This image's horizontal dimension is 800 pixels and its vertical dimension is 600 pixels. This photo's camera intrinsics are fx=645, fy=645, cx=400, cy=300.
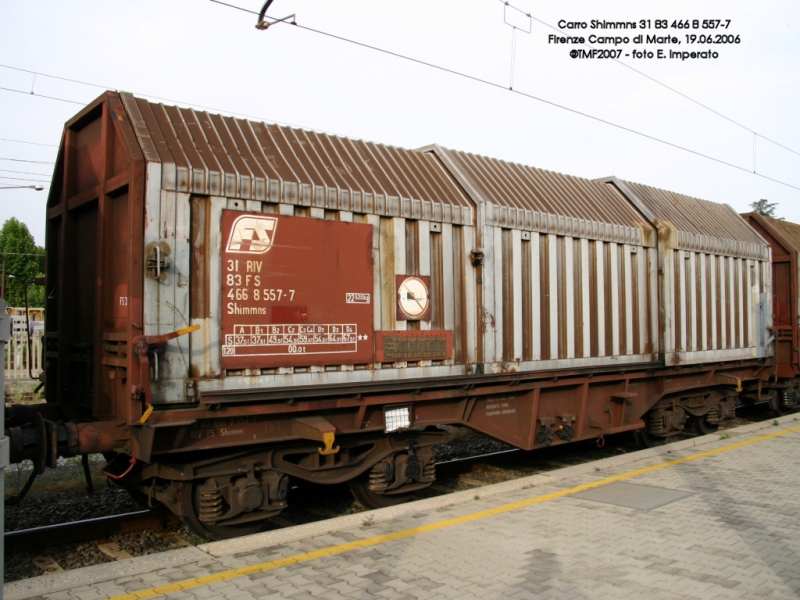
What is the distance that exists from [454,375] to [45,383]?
4.57m

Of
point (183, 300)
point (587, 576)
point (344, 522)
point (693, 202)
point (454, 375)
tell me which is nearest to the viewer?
point (587, 576)

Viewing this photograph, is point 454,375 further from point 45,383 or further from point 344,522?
point 45,383

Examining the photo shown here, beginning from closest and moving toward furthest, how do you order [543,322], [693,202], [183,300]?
1. [183,300]
2. [543,322]
3. [693,202]

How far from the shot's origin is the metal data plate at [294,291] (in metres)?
5.75

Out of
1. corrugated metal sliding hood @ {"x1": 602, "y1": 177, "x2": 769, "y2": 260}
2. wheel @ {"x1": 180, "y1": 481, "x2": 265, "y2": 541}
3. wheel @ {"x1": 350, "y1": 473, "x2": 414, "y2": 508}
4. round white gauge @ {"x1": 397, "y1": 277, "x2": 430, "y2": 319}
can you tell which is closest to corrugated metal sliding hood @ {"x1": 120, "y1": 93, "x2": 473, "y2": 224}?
round white gauge @ {"x1": 397, "y1": 277, "x2": 430, "y2": 319}

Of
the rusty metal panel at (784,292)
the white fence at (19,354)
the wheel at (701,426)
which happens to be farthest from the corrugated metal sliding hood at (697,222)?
the white fence at (19,354)

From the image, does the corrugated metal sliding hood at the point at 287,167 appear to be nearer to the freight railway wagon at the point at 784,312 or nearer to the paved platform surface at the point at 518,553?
the paved platform surface at the point at 518,553

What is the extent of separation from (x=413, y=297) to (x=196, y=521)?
3.08 metres

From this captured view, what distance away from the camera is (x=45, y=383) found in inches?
282

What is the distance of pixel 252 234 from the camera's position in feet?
19.1

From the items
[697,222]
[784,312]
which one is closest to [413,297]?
[697,222]

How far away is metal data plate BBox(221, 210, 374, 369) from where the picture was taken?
226 inches

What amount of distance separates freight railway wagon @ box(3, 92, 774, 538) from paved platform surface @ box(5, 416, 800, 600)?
891 mm

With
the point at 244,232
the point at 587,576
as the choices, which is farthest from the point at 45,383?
the point at 587,576
